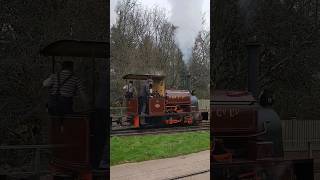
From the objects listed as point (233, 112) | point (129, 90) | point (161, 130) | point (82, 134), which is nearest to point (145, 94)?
point (129, 90)

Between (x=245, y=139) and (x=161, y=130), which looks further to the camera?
(x=245, y=139)

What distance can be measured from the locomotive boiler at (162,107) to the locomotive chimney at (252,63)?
513mm

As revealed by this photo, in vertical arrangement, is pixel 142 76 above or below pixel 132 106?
above

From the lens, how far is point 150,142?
3.48m

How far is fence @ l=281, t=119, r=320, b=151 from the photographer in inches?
159

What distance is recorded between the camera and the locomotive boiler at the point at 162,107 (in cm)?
344

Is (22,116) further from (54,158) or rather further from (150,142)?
(150,142)

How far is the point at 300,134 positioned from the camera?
4.11 m

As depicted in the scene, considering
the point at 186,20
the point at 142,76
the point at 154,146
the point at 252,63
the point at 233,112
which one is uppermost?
the point at 186,20

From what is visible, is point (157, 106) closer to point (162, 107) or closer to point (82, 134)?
point (162, 107)

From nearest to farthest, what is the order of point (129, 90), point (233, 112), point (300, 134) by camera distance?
point (129, 90) < point (233, 112) < point (300, 134)

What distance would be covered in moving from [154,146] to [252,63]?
96 cm

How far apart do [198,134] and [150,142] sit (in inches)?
12.3

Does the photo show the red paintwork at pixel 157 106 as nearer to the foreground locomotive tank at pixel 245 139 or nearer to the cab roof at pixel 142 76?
the cab roof at pixel 142 76
